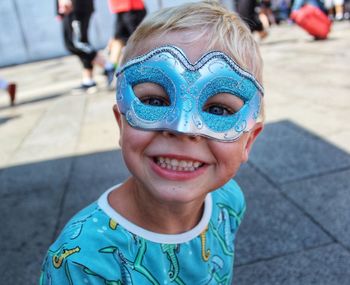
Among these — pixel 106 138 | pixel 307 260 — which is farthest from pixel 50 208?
pixel 307 260

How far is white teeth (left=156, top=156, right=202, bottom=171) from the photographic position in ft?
4.57

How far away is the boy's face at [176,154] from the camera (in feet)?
4.50

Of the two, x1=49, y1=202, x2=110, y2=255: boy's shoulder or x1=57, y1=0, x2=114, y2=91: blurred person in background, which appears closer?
x1=49, y1=202, x2=110, y2=255: boy's shoulder

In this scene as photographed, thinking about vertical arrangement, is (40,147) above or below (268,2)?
above

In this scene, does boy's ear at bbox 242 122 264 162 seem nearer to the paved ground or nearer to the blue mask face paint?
the blue mask face paint

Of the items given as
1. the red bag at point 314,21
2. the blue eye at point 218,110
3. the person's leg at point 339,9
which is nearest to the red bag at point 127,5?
the red bag at point 314,21

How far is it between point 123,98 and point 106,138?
10.4 ft

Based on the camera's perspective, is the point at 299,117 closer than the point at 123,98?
No

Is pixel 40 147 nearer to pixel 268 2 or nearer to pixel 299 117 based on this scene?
pixel 299 117

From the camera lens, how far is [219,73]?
4.49 ft

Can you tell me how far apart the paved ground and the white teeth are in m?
1.12

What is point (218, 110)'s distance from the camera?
1.43 metres

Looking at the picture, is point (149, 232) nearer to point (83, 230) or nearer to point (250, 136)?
point (83, 230)

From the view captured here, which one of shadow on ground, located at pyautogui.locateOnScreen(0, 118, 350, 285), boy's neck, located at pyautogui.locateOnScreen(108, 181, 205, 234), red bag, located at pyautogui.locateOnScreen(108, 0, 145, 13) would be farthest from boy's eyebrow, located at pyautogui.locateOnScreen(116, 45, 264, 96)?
red bag, located at pyautogui.locateOnScreen(108, 0, 145, 13)
